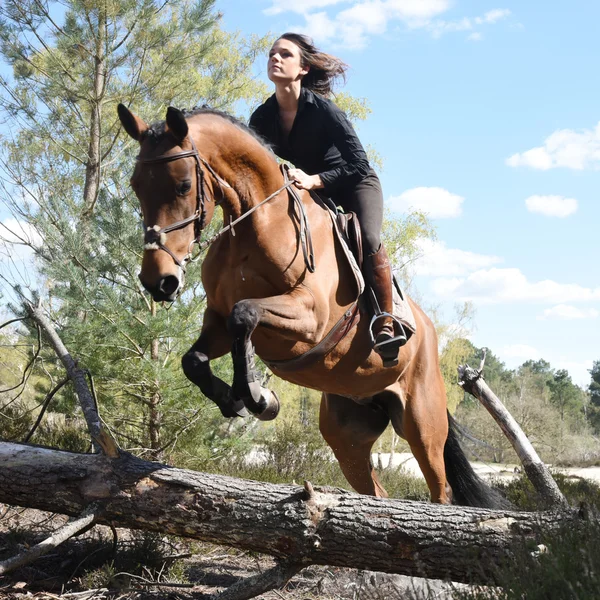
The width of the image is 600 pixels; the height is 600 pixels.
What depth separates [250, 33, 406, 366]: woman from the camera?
4711 millimetres

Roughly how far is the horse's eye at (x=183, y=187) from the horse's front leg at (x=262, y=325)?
2.34 feet

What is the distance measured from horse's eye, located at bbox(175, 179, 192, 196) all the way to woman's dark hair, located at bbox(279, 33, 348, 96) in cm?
178

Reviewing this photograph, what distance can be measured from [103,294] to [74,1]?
19.1 ft

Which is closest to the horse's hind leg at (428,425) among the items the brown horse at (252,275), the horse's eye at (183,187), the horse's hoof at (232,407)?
the brown horse at (252,275)

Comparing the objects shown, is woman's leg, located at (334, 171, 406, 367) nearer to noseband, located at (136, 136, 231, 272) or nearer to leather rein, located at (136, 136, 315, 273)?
leather rein, located at (136, 136, 315, 273)

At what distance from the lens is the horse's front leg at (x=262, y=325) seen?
3.70 metres

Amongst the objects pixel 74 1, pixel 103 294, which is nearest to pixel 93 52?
pixel 74 1

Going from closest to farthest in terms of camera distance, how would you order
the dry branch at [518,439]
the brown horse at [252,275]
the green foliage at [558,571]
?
the green foliage at [558,571] < the brown horse at [252,275] < the dry branch at [518,439]

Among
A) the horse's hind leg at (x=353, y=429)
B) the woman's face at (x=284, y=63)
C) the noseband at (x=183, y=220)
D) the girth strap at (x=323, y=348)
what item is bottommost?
the horse's hind leg at (x=353, y=429)

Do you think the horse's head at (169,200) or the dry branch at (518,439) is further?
the dry branch at (518,439)

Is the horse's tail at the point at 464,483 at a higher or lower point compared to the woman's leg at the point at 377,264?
lower

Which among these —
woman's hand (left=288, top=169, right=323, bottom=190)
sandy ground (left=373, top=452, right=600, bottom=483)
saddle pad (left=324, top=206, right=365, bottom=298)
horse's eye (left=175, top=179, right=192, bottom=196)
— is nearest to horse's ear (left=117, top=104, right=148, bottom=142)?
horse's eye (left=175, top=179, right=192, bottom=196)

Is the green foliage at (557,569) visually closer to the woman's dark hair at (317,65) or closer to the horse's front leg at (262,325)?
the horse's front leg at (262,325)

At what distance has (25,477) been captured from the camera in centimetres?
423
